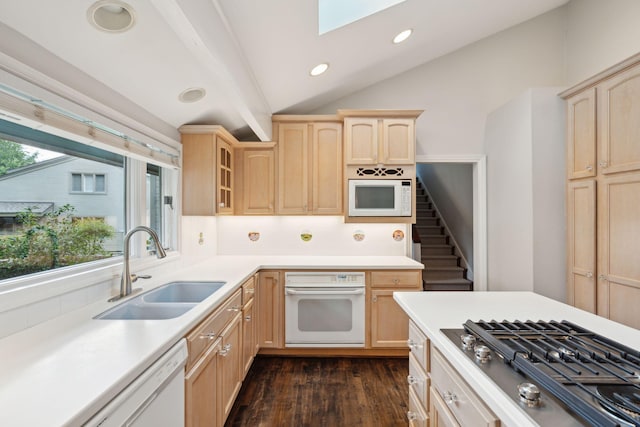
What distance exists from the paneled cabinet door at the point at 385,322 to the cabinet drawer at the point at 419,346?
1288 mm

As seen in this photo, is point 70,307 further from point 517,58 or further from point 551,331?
point 517,58

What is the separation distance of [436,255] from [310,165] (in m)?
2.97

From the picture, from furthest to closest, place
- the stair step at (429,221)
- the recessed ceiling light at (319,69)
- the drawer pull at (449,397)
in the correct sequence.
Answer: the stair step at (429,221)
the recessed ceiling light at (319,69)
the drawer pull at (449,397)

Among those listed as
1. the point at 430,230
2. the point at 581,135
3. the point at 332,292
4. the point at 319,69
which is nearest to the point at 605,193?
the point at 581,135

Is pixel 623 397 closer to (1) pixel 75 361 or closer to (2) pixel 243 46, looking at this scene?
(1) pixel 75 361

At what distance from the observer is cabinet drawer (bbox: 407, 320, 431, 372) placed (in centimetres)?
130

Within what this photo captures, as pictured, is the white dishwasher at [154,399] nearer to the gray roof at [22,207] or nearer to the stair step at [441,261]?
the gray roof at [22,207]

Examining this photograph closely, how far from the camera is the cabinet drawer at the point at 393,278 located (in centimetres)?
280

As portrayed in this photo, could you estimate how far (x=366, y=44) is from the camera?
243cm

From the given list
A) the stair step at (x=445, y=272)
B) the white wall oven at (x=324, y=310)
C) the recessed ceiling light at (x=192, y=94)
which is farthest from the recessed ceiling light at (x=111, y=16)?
the stair step at (x=445, y=272)

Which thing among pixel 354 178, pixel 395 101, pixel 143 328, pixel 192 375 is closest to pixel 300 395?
pixel 192 375

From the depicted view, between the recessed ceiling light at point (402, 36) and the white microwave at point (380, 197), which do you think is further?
the white microwave at point (380, 197)

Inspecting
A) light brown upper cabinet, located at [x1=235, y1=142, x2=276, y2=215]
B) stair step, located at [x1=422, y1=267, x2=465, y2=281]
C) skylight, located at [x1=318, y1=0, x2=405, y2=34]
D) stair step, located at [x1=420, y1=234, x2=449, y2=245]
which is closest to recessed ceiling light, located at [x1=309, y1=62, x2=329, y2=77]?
skylight, located at [x1=318, y1=0, x2=405, y2=34]

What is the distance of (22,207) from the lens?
133 cm
